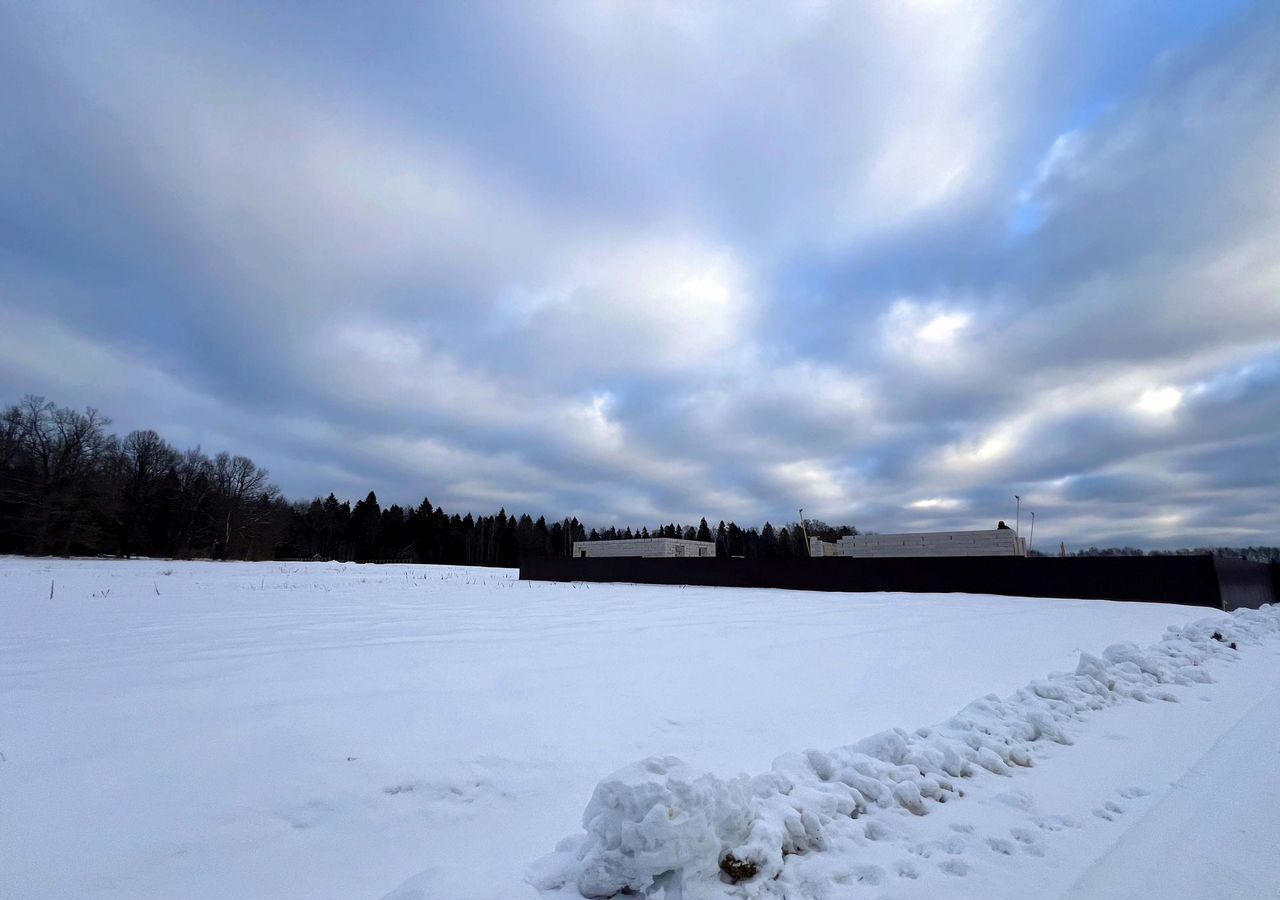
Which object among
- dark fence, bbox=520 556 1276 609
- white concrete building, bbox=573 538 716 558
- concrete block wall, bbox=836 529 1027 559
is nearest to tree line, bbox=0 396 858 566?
white concrete building, bbox=573 538 716 558

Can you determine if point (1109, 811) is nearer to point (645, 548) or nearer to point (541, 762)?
point (541, 762)

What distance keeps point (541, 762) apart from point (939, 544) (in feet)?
111

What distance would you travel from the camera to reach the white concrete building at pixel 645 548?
130 ft

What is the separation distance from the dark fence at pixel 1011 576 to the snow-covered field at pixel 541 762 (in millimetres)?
8320

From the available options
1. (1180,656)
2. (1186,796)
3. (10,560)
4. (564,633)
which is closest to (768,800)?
(1186,796)

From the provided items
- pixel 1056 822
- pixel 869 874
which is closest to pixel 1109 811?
pixel 1056 822

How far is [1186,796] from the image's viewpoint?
9.68 ft

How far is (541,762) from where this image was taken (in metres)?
Answer: 3.32

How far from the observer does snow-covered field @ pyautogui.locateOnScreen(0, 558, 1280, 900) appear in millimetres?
2217

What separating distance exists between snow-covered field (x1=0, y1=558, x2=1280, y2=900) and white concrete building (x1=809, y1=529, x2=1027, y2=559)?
22354 mm

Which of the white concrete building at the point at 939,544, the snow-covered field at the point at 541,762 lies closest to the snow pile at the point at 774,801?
the snow-covered field at the point at 541,762

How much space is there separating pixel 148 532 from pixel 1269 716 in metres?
56.8

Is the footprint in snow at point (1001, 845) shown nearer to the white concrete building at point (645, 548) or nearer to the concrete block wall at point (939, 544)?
the concrete block wall at point (939, 544)

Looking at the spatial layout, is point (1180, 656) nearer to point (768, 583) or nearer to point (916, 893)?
point (916, 893)
